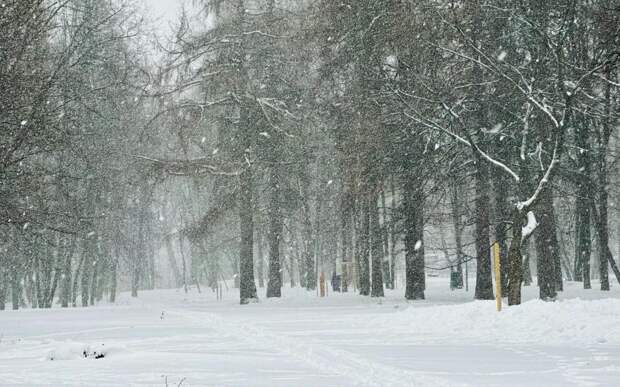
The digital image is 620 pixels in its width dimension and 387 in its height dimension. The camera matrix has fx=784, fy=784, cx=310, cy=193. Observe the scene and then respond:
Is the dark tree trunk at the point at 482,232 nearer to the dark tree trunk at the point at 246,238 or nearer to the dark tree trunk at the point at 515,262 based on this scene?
the dark tree trunk at the point at 515,262

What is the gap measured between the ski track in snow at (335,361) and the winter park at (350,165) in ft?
0.23

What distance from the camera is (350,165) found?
72.6ft

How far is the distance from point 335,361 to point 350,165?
483 inches

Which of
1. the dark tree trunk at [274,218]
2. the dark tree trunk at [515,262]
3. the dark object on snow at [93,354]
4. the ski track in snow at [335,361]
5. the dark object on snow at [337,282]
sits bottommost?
the ski track in snow at [335,361]

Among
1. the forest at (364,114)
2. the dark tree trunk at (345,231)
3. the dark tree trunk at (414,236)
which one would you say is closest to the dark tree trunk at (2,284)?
the forest at (364,114)

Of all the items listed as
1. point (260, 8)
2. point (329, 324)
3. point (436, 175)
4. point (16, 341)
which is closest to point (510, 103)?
point (436, 175)

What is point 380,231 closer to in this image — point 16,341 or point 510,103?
point 510,103

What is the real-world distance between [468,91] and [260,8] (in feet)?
34.0

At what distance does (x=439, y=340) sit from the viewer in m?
13.1

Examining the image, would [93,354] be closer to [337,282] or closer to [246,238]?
[246,238]

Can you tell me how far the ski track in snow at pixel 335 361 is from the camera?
848 centimetres

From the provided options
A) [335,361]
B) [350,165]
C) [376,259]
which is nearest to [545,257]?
[350,165]

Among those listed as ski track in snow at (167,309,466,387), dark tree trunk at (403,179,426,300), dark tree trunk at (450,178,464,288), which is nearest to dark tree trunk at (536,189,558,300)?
dark tree trunk at (450,178,464,288)

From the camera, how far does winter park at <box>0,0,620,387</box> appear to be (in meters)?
10.9
